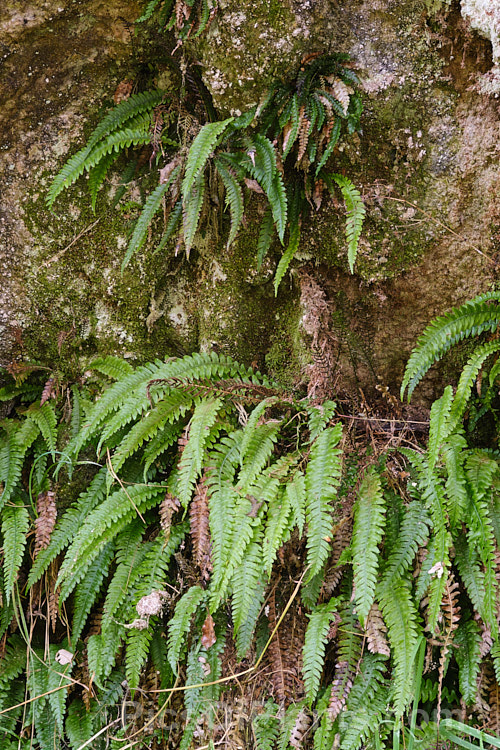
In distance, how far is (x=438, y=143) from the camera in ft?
9.08

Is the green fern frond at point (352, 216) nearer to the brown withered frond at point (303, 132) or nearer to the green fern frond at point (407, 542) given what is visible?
the brown withered frond at point (303, 132)

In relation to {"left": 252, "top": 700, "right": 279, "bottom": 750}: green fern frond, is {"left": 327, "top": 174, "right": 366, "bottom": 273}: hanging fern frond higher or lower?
higher

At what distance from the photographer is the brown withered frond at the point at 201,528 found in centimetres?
268

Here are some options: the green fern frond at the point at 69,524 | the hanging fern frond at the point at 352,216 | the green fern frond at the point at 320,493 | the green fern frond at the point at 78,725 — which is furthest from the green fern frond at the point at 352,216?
the green fern frond at the point at 78,725

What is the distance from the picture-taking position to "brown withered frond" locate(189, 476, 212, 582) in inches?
106

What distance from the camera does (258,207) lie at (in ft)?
10.00

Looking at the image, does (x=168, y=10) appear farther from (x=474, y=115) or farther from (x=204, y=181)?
(x=474, y=115)

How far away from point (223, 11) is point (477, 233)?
5.80ft

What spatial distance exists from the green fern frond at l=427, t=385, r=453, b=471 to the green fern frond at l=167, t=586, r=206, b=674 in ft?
4.33

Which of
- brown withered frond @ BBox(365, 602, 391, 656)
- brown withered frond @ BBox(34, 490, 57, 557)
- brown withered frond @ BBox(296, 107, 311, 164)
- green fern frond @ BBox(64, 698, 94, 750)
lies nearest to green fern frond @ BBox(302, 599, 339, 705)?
brown withered frond @ BBox(365, 602, 391, 656)

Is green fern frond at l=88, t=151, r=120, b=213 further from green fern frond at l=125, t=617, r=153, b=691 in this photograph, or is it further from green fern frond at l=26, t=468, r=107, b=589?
green fern frond at l=125, t=617, r=153, b=691

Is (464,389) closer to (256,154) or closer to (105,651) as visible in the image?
(256,154)

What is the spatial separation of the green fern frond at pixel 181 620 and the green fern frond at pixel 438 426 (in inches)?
52.0

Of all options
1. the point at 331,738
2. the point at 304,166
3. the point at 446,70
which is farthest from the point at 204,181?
the point at 331,738
